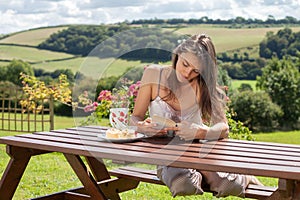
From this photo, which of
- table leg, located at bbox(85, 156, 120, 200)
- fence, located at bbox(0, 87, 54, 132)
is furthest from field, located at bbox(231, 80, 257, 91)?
table leg, located at bbox(85, 156, 120, 200)

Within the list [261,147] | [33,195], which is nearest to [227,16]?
[33,195]

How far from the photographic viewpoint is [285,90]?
11961 mm

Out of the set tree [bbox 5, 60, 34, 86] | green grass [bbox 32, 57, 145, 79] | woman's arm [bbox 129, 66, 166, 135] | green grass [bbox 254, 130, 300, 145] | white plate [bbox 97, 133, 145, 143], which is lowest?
green grass [bbox 254, 130, 300, 145]

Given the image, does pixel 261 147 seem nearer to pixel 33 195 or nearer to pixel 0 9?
pixel 33 195

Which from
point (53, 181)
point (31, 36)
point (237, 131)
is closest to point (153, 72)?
point (53, 181)

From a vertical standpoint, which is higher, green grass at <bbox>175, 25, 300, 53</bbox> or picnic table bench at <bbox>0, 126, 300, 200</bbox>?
picnic table bench at <bbox>0, 126, 300, 200</bbox>

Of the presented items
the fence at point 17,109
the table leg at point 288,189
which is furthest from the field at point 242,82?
the table leg at point 288,189

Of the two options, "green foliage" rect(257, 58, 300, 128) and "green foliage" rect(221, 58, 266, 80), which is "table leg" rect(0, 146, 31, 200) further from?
"green foliage" rect(221, 58, 266, 80)

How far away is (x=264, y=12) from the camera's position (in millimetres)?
15727

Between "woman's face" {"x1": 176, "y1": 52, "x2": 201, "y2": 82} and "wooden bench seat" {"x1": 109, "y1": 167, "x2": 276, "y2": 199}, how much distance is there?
1.99 feet

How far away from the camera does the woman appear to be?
2887 mm

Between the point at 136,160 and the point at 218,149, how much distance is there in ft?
1.53

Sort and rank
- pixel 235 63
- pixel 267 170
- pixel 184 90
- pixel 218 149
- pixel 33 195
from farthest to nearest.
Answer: pixel 235 63 < pixel 33 195 < pixel 184 90 < pixel 218 149 < pixel 267 170

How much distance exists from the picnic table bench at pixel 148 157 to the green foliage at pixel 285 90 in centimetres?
873
